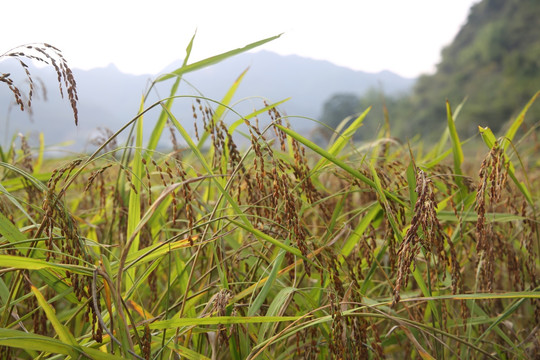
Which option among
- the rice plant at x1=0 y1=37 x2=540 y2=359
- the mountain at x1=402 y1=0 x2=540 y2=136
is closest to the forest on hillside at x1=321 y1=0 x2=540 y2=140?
the mountain at x1=402 y1=0 x2=540 y2=136

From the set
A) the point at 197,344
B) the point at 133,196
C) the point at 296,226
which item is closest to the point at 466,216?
the point at 296,226

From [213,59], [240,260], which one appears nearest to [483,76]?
[213,59]

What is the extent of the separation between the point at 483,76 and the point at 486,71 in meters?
0.65

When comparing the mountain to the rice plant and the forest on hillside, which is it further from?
the rice plant

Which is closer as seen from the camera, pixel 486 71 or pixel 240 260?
pixel 240 260

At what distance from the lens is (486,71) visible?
40750 millimetres

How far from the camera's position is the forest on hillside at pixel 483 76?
33.5 metres

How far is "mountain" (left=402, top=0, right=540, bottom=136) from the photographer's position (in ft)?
110

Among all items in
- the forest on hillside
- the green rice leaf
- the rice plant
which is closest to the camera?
the rice plant

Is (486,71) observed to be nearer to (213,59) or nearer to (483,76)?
(483,76)

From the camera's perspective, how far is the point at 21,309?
148 centimetres

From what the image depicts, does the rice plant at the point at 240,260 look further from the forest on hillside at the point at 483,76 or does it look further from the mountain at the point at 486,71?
the mountain at the point at 486,71

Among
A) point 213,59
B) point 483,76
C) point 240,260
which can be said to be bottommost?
point 240,260

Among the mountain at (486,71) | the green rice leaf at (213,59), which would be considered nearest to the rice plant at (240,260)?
the green rice leaf at (213,59)
